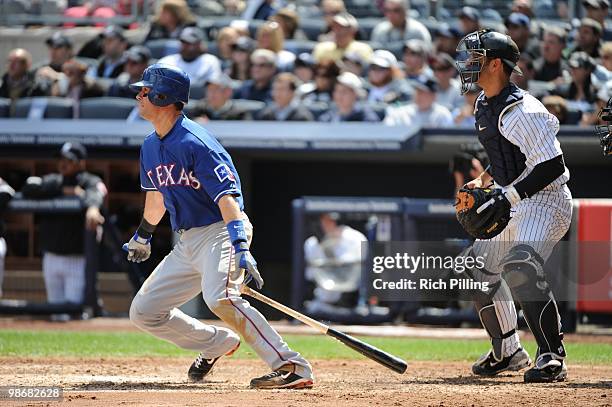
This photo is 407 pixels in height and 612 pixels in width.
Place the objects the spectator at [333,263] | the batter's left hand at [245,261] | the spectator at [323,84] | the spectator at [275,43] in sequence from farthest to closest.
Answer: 1. the spectator at [275,43]
2. the spectator at [323,84]
3. the spectator at [333,263]
4. the batter's left hand at [245,261]

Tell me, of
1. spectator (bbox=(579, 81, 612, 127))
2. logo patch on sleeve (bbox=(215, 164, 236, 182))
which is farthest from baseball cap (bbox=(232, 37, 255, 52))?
logo patch on sleeve (bbox=(215, 164, 236, 182))

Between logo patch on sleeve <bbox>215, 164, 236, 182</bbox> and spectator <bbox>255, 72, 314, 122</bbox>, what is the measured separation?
574 cm

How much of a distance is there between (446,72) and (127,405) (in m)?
7.03

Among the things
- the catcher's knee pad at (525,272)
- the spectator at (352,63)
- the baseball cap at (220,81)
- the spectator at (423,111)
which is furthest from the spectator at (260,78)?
the catcher's knee pad at (525,272)

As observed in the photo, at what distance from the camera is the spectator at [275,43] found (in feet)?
40.2

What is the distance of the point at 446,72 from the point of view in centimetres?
1115

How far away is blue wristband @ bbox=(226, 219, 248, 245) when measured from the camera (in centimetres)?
524

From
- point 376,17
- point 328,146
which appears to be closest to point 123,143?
point 328,146

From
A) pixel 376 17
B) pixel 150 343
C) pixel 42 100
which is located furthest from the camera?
pixel 376 17

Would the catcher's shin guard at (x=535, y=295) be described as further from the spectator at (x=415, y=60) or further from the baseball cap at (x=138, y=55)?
the baseball cap at (x=138, y=55)

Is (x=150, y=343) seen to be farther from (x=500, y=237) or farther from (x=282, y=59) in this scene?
(x=282, y=59)

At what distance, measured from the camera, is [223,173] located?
5.39m

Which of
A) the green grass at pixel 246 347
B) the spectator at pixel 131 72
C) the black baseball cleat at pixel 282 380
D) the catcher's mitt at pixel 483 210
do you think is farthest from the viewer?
the spectator at pixel 131 72

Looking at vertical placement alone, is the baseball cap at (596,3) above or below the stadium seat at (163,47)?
above
